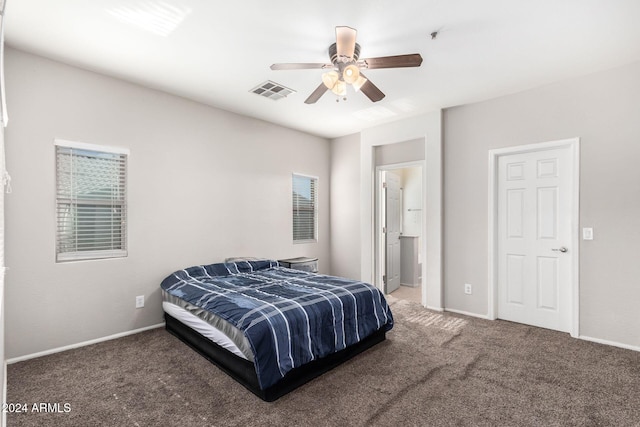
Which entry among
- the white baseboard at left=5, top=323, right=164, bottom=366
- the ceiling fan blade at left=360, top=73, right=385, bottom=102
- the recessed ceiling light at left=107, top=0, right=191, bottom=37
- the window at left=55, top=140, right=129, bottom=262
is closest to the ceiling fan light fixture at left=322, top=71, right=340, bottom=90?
the ceiling fan blade at left=360, top=73, right=385, bottom=102

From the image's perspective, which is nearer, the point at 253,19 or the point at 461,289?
the point at 253,19

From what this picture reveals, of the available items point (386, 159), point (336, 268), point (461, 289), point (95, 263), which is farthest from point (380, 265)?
point (95, 263)

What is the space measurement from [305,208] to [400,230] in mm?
1868

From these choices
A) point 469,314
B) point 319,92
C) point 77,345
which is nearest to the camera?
point 319,92

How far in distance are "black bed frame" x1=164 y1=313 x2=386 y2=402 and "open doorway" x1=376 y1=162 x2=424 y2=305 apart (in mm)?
2035

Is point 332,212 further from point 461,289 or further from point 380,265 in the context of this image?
point 461,289

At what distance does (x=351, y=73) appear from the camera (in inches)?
94.0

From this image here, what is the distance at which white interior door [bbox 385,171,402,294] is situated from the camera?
523cm

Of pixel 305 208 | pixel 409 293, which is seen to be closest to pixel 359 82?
pixel 305 208

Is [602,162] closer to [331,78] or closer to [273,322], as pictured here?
[331,78]

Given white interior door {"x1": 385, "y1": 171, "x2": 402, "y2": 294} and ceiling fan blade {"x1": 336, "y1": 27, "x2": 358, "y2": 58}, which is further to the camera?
white interior door {"x1": 385, "y1": 171, "x2": 402, "y2": 294}

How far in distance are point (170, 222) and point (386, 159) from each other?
10.6ft

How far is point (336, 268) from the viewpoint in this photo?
5660mm

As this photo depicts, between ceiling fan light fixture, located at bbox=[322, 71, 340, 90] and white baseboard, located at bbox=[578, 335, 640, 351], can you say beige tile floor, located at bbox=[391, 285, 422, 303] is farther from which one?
ceiling fan light fixture, located at bbox=[322, 71, 340, 90]
